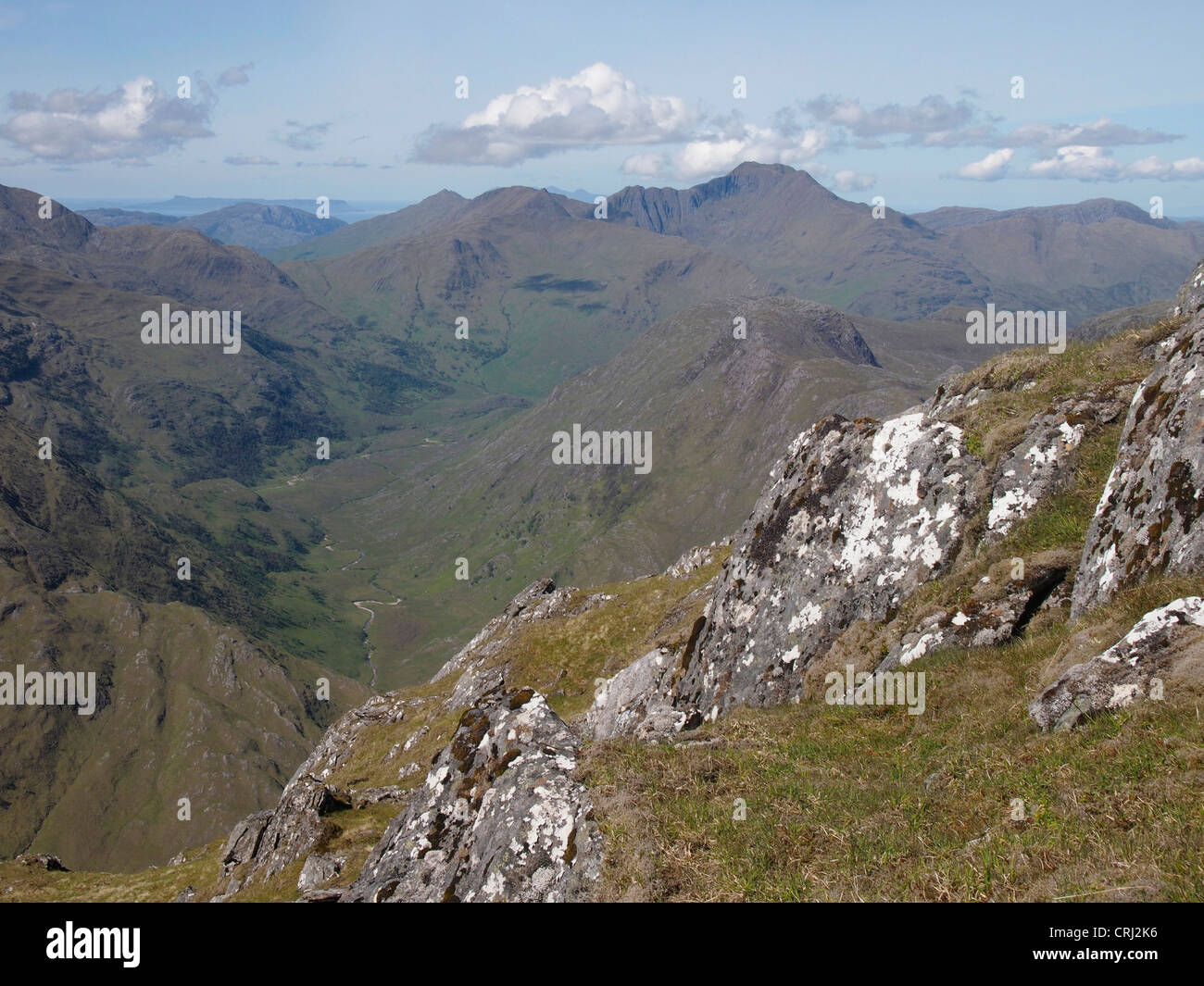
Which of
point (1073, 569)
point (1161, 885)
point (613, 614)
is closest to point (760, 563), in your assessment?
point (1073, 569)

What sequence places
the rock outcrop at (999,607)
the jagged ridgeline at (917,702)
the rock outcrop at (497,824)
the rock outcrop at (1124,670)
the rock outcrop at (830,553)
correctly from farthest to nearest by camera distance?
the rock outcrop at (830,553), the rock outcrop at (999,607), the rock outcrop at (497,824), the rock outcrop at (1124,670), the jagged ridgeline at (917,702)

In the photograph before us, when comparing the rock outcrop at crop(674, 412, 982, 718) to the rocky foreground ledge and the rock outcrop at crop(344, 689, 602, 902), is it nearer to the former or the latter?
the rocky foreground ledge

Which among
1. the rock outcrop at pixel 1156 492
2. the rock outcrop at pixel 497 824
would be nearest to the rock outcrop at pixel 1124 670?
the rock outcrop at pixel 1156 492

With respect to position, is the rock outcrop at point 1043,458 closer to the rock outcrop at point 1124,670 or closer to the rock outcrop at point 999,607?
the rock outcrop at point 999,607

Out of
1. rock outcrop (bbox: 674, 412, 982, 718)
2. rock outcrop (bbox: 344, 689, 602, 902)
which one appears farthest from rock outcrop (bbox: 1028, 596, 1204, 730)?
rock outcrop (bbox: 674, 412, 982, 718)

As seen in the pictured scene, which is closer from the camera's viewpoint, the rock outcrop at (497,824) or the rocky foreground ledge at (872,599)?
the rock outcrop at (497,824)
